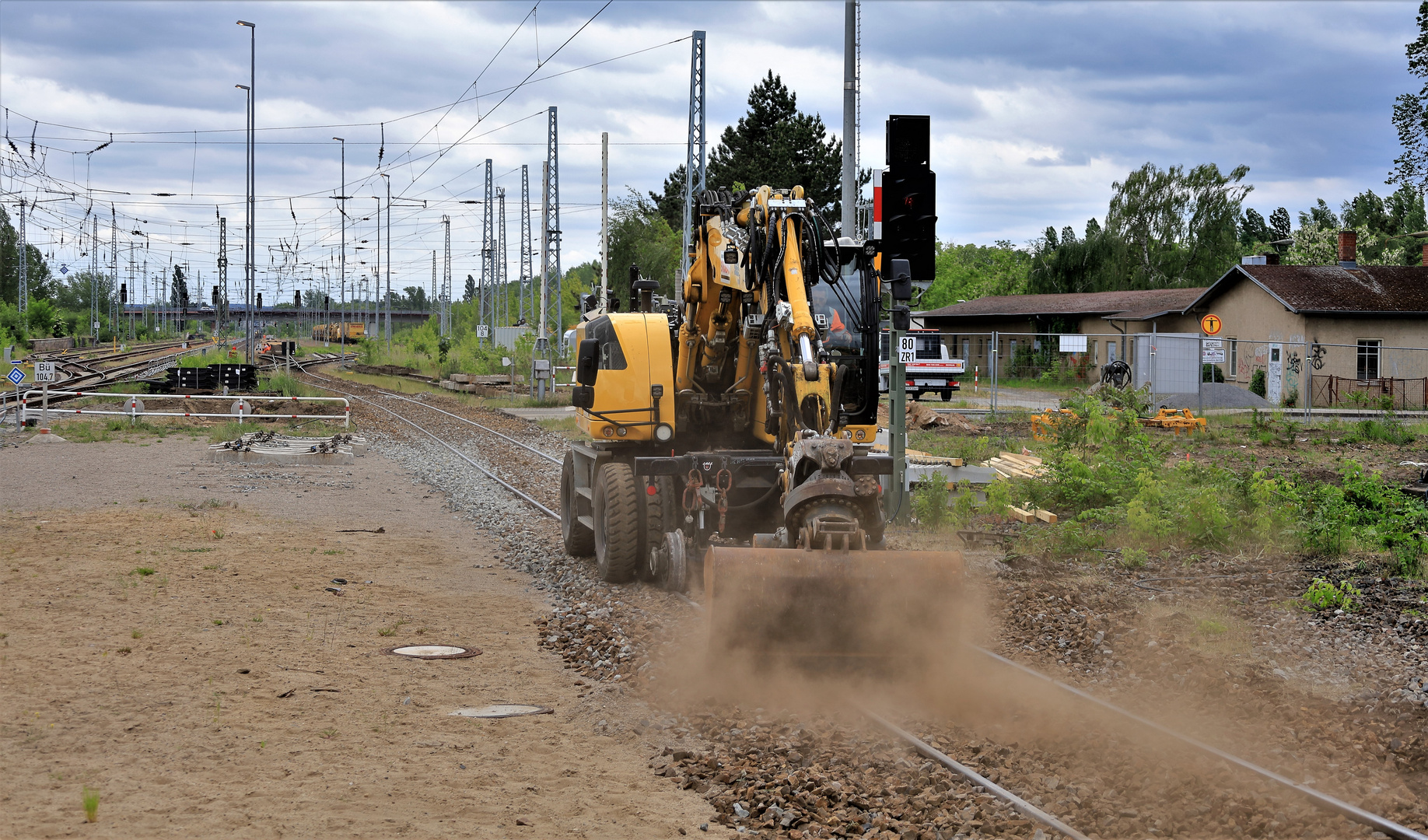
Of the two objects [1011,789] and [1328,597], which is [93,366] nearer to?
[1328,597]

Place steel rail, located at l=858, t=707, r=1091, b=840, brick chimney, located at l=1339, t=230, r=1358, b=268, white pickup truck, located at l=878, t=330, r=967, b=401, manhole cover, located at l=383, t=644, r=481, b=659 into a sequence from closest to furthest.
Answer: steel rail, located at l=858, t=707, r=1091, b=840 < manhole cover, located at l=383, t=644, r=481, b=659 < white pickup truck, located at l=878, t=330, r=967, b=401 < brick chimney, located at l=1339, t=230, r=1358, b=268

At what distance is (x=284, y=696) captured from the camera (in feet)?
25.9

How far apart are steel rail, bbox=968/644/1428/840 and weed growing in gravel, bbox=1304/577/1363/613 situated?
3435 millimetres

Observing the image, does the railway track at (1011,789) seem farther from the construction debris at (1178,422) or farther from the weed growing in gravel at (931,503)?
the construction debris at (1178,422)

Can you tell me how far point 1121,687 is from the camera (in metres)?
8.23

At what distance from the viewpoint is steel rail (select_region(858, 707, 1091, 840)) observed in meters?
5.51

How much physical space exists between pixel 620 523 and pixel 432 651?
2.70 meters

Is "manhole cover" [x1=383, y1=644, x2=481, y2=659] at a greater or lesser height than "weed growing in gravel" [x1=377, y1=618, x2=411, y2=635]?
lesser

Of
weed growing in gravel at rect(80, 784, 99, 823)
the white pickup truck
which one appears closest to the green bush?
Answer: the white pickup truck

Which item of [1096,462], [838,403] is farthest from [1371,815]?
[1096,462]

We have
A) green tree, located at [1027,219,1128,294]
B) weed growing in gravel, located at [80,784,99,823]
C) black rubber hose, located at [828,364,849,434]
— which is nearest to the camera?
weed growing in gravel, located at [80,784,99,823]

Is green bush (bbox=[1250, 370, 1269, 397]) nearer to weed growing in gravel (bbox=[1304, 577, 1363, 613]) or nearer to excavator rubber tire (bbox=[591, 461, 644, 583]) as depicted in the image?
weed growing in gravel (bbox=[1304, 577, 1363, 613])

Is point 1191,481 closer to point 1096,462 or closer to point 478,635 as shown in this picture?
point 1096,462

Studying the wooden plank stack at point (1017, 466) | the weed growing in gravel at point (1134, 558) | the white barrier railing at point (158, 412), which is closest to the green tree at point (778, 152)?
the white barrier railing at point (158, 412)
